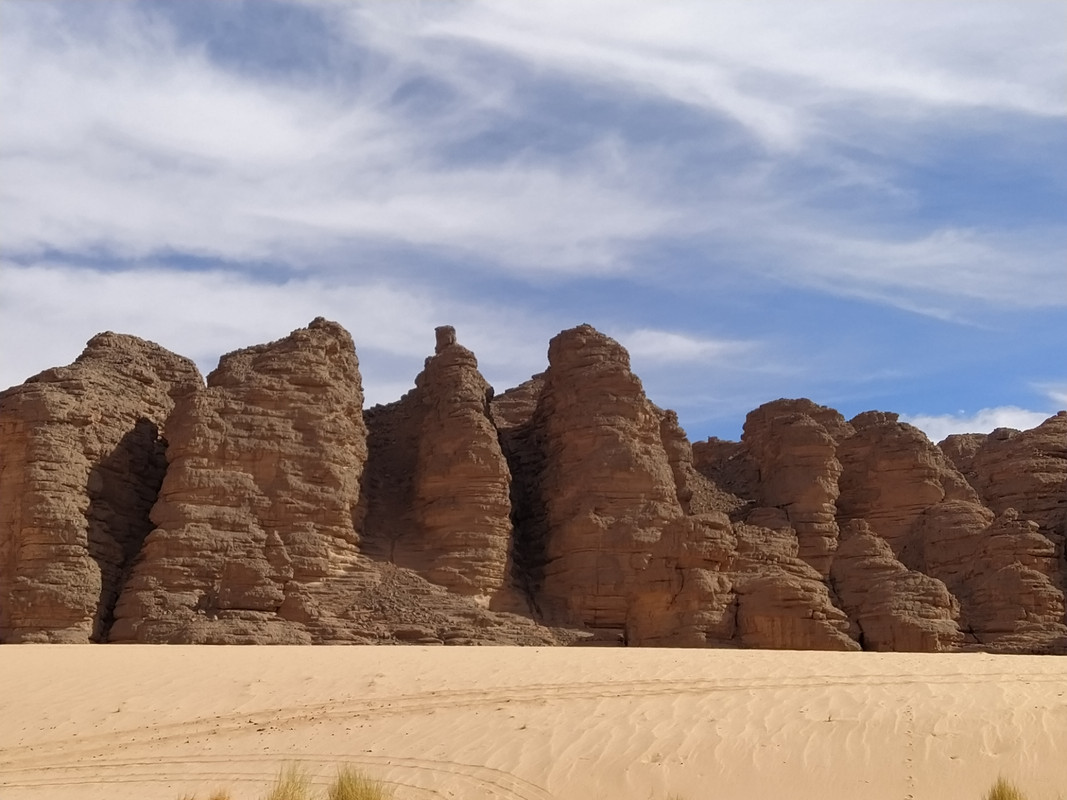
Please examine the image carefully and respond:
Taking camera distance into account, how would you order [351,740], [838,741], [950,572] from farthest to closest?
[950,572], [351,740], [838,741]

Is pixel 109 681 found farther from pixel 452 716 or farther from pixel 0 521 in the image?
pixel 0 521

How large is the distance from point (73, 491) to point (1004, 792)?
2472cm

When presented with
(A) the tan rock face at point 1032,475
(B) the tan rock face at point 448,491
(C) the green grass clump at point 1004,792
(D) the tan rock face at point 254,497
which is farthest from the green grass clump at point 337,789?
(A) the tan rock face at point 1032,475

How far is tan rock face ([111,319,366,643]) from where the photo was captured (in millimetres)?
30156

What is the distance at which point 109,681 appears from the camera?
1878cm

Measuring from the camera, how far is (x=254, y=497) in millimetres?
32344

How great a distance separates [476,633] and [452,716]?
51.1 ft

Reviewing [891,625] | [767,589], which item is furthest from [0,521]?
[891,625]

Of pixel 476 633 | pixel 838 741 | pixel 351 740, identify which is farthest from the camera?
pixel 476 633

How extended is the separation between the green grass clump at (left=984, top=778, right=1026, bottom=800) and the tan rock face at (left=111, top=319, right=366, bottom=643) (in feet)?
65.1

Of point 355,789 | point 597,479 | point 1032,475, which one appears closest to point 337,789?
point 355,789

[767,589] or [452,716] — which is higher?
[767,589]

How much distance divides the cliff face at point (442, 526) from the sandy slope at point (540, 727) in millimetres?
10451

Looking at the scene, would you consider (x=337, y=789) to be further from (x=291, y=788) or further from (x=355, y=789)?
(x=291, y=788)
